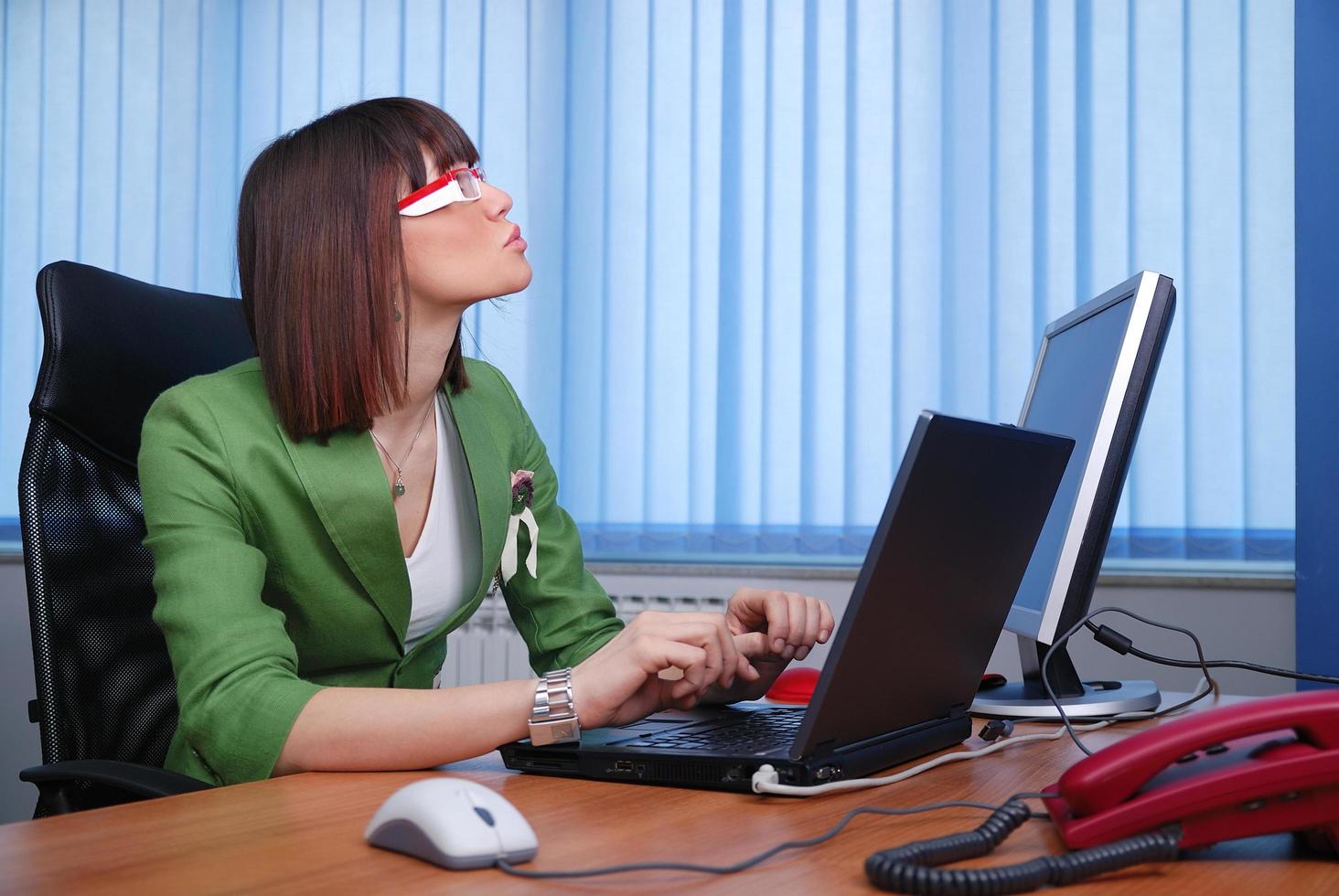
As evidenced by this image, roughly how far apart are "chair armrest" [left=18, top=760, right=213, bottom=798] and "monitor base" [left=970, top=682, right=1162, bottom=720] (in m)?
0.78

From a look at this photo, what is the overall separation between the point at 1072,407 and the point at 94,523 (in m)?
1.14

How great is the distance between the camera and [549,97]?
106 inches

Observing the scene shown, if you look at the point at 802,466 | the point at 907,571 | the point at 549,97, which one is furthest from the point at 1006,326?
the point at 907,571

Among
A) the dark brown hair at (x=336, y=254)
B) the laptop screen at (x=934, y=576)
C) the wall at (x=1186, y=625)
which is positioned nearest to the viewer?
the laptop screen at (x=934, y=576)

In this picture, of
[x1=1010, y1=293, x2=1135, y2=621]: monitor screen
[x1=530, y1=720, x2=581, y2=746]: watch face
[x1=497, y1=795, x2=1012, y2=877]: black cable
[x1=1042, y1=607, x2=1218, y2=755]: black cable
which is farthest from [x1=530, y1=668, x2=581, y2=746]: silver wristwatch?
[x1=1010, y1=293, x2=1135, y2=621]: monitor screen

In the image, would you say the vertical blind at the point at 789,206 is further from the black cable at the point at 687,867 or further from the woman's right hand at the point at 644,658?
the black cable at the point at 687,867

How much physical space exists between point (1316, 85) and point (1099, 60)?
1.43ft

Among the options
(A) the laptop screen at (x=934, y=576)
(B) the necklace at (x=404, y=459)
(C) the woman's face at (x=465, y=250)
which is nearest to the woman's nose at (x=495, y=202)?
(C) the woman's face at (x=465, y=250)

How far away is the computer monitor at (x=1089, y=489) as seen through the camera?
1.09 metres

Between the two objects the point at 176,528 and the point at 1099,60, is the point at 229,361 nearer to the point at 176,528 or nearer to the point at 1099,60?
the point at 176,528

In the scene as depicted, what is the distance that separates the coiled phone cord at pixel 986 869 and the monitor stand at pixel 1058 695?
55cm

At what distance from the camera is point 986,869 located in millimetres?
541

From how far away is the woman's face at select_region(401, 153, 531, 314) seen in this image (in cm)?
126

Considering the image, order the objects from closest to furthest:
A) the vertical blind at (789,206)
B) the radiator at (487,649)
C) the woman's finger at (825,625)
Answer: the woman's finger at (825,625), the vertical blind at (789,206), the radiator at (487,649)
